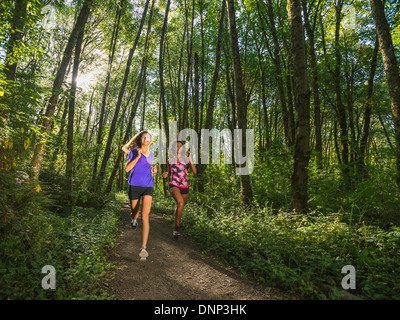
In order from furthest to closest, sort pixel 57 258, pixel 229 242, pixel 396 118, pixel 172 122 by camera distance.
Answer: pixel 172 122 → pixel 396 118 → pixel 229 242 → pixel 57 258

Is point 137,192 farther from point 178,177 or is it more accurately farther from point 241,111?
Result: point 241,111

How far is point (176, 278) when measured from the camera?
343 centimetres

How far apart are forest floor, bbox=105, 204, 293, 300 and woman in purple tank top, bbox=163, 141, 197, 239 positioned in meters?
0.88

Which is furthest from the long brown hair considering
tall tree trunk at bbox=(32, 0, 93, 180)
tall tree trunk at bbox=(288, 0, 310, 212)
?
tall tree trunk at bbox=(288, 0, 310, 212)

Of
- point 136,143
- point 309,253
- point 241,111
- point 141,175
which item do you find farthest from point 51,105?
point 309,253

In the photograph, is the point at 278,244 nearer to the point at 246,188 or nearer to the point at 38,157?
the point at 246,188

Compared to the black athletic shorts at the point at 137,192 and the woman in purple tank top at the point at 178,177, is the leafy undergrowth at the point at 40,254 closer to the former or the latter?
the black athletic shorts at the point at 137,192

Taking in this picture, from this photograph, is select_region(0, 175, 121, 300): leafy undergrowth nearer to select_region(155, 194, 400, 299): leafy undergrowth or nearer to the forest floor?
the forest floor

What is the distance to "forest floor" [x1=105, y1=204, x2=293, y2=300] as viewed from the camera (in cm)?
289

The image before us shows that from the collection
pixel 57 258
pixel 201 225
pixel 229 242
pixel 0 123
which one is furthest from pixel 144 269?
pixel 0 123

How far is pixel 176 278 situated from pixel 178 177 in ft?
8.38

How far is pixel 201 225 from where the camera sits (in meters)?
5.85

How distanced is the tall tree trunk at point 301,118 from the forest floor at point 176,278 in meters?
2.59

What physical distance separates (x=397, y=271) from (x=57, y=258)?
17.2ft
